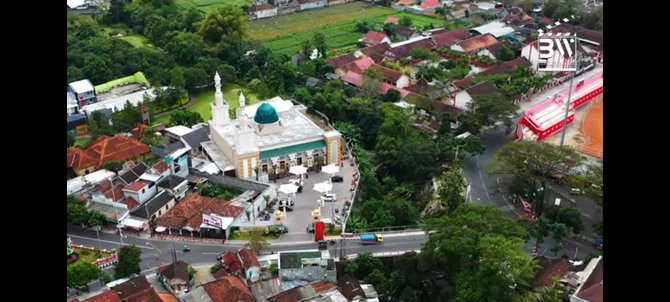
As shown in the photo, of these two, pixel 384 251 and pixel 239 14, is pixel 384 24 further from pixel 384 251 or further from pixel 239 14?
pixel 384 251

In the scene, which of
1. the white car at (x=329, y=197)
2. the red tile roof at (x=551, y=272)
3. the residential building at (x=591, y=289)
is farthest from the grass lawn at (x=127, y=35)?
the residential building at (x=591, y=289)

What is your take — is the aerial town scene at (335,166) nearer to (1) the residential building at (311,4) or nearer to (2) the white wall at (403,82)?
(2) the white wall at (403,82)

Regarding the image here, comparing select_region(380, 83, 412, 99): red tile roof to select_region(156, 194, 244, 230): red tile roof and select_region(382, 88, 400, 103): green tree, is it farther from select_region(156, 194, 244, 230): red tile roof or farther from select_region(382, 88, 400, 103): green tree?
select_region(156, 194, 244, 230): red tile roof

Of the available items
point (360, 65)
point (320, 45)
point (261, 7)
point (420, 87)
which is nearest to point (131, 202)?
point (420, 87)

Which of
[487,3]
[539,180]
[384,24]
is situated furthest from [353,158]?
[487,3]

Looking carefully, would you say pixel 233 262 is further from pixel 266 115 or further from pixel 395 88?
pixel 395 88

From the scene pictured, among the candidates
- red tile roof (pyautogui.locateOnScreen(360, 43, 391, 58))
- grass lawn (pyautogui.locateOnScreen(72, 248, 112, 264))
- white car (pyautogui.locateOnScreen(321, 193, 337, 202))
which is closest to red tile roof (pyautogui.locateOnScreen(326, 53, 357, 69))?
red tile roof (pyautogui.locateOnScreen(360, 43, 391, 58))
